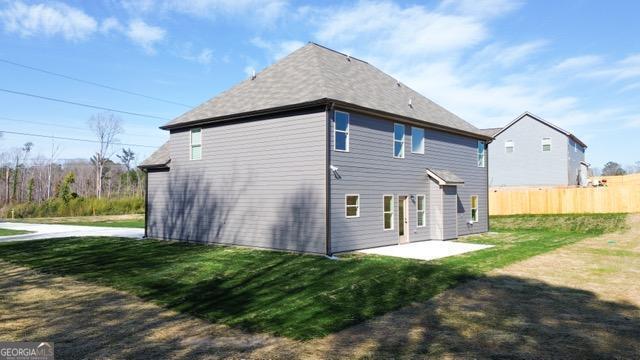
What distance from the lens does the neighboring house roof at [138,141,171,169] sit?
22.4 metres

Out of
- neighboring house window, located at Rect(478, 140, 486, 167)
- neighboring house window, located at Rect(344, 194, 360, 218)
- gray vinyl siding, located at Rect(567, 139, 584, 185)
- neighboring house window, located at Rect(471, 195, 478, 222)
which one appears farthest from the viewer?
gray vinyl siding, located at Rect(567, 139, 584, 185)

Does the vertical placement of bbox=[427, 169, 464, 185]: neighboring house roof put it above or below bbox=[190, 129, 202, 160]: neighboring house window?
below

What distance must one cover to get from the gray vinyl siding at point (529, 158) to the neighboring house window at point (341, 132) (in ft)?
104

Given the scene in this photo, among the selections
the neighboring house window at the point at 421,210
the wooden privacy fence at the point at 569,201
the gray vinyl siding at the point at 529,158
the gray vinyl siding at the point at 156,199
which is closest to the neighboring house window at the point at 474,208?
the neighboring house window at the point at 421,210

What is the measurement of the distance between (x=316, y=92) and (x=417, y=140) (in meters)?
6.56

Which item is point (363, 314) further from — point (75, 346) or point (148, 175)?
point (148, 175)

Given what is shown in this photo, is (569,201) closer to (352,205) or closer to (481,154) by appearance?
(481,154)

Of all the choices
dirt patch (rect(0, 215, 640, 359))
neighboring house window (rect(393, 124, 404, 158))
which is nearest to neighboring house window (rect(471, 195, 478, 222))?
neighboring house window (rect(393, 124, 404, 158))

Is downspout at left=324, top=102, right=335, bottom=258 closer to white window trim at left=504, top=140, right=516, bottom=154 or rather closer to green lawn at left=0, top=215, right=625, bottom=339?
green lawn at left=0, top=215, right=625, bottom=339

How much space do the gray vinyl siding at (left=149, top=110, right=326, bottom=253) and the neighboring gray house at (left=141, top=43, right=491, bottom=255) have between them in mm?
47

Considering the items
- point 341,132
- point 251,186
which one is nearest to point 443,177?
point 341,132

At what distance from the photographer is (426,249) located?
18.1 metres

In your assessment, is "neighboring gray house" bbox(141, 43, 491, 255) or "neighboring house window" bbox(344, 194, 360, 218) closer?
"neighboring gray house" bbox(141, 43, 491, 255)

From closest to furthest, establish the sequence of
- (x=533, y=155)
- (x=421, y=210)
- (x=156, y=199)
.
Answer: (x=421, y=210), (x=156, y=199), (x=533, y=155)
